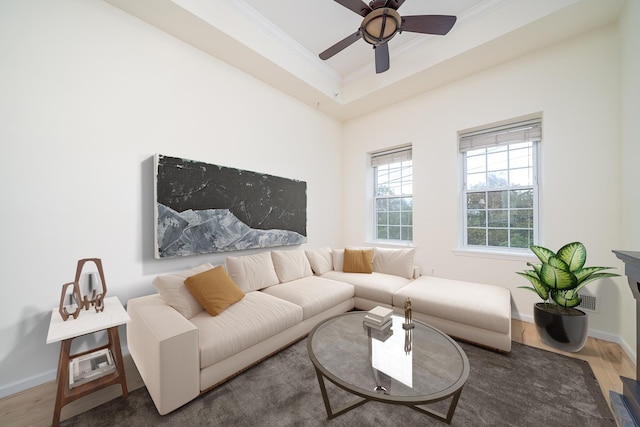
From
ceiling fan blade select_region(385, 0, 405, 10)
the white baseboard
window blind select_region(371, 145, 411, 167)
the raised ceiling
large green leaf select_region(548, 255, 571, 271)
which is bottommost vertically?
the white baseboard

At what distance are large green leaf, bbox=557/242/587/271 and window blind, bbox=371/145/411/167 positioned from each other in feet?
7.85

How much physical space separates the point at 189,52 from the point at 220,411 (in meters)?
3.34

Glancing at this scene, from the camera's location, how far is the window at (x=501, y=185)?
3.03 metres

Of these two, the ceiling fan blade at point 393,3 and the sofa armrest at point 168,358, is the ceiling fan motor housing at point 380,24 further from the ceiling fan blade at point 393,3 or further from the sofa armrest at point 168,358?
the sofa armrest at point 168,358

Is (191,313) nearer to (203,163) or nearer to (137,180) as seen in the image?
(137,180)

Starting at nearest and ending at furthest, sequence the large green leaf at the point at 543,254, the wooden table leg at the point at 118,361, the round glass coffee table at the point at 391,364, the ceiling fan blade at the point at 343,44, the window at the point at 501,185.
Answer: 1. the round glass coffee table at the point at 391,364
2. the wooden table leg at the point at 118,361
3. the ceiling fan blade at the point at 343,44
4. the large green leaf at the point at 543,254
5. the window at the point at 501,185

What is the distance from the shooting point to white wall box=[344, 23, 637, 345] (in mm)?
2455

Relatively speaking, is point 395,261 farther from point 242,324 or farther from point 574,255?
point 242,324

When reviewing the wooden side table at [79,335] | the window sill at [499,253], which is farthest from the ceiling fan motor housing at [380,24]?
the wooden side table at [79,335]

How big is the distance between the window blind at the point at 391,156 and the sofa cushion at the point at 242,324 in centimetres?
303

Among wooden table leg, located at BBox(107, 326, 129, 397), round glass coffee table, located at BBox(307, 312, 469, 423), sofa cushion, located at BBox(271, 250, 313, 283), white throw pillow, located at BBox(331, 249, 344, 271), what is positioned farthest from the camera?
white throw pillow, located at BBox(331, 249, 344, 271)

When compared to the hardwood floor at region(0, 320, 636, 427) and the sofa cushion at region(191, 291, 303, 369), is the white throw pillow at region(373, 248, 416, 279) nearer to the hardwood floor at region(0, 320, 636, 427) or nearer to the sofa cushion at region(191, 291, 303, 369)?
the hardwood floor at region(0, 320, 636, 427)

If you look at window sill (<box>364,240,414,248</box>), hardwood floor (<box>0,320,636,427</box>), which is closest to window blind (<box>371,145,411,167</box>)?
window sill (<box>364,240,414,248</box>)

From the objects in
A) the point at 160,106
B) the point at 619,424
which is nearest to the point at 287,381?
the point at 619,424
